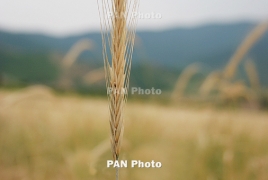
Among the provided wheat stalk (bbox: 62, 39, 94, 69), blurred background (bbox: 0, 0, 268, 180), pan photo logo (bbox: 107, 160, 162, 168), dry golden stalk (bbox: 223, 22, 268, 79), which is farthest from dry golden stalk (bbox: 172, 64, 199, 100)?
wheat stalk (bbox: 62, 39, 94, 69)

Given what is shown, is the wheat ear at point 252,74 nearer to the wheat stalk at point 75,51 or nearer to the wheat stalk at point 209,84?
the wheat stalk at point 209,84

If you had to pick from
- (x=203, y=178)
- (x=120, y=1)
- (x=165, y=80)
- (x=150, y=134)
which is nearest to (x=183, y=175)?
(x=203, y=178)

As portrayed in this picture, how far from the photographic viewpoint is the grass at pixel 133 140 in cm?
157

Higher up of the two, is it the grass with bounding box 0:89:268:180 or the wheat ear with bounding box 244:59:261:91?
the wheat ear with bounding box 244:59:261:91

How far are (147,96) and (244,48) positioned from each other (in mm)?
535

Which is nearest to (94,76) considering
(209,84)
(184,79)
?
(184,79)

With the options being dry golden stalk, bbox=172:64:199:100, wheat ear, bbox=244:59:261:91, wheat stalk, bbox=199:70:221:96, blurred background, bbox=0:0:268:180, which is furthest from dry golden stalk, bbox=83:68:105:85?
wheat ear, bbox=244:59:261:91

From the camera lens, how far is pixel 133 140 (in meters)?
1.59

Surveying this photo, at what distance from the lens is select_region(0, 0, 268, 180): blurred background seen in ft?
5.15

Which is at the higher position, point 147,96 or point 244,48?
point 244,48

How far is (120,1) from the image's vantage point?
0.91 metres

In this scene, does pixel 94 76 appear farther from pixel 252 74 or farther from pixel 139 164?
pixel 252 74

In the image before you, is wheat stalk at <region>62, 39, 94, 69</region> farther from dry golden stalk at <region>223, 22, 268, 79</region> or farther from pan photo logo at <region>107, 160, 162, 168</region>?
dry golden stalk at <region>223, 22, 268, 79</region>

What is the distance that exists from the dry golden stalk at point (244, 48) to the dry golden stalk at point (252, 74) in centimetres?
5
